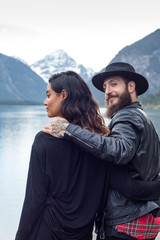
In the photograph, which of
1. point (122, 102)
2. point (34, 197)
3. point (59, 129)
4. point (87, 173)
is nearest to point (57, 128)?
point (59, 129)

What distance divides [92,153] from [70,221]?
529mm

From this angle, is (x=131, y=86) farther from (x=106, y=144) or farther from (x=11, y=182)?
(x=11, y=182)

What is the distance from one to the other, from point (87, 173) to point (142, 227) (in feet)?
2.02

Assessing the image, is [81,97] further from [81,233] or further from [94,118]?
[81,233]

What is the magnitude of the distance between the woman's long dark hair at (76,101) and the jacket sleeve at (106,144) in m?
0.14

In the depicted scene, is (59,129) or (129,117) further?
(129,117)

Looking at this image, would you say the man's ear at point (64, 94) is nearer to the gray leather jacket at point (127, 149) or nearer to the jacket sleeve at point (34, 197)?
the gray leather jacket at point (127, 149)

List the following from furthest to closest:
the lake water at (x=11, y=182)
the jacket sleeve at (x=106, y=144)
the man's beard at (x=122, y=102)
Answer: the lake water at (x=11, y=182) < the man's beard at (x=122, y=102) < the jacket sleeve at (x=106, y=144)

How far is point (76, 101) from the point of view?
2162 mm


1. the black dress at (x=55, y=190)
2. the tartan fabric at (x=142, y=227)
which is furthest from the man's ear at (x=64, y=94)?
the tartan fabric at (x=142, y=227)

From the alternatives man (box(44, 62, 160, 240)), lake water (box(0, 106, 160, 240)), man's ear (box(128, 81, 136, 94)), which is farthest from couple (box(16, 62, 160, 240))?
lake water (box(0, 106, 160, 240))

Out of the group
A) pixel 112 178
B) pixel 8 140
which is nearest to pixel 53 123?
pixel 112 178

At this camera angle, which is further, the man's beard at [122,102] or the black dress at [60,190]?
the man's beard at [122,102]

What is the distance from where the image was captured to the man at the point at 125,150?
1.98 meters
